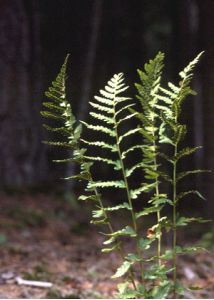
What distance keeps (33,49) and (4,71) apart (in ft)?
2.85

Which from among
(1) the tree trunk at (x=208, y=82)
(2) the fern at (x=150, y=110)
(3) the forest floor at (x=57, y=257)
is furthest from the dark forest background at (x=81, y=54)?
(2) the fern at (x=150, y=110)

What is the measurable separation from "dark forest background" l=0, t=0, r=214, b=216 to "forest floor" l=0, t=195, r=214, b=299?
110 cm

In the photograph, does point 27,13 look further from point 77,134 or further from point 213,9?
point 77,134

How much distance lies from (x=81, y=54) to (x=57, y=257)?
824cm

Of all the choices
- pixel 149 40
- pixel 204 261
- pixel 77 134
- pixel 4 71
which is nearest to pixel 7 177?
pixel 4 71

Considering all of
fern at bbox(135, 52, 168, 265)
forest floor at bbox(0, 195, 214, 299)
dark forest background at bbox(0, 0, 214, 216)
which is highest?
dark forest background at bbox(0, 0, 214, 216)

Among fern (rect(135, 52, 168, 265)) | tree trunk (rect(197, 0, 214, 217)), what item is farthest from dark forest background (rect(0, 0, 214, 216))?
fern (rect(135, 52, 168, 265))

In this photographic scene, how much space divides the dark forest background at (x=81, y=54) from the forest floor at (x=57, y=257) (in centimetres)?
110

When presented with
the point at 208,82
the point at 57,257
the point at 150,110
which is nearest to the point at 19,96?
the point at 208,82

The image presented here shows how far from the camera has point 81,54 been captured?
1239 cm

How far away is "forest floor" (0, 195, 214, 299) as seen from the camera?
3.66 m

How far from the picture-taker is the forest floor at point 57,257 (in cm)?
366

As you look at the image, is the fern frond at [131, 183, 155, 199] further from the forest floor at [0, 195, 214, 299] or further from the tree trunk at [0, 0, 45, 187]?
the tree trunk at [0, 0, 45, 187]

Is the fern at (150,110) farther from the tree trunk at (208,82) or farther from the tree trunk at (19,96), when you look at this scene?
the tree trunk at (19,96)
